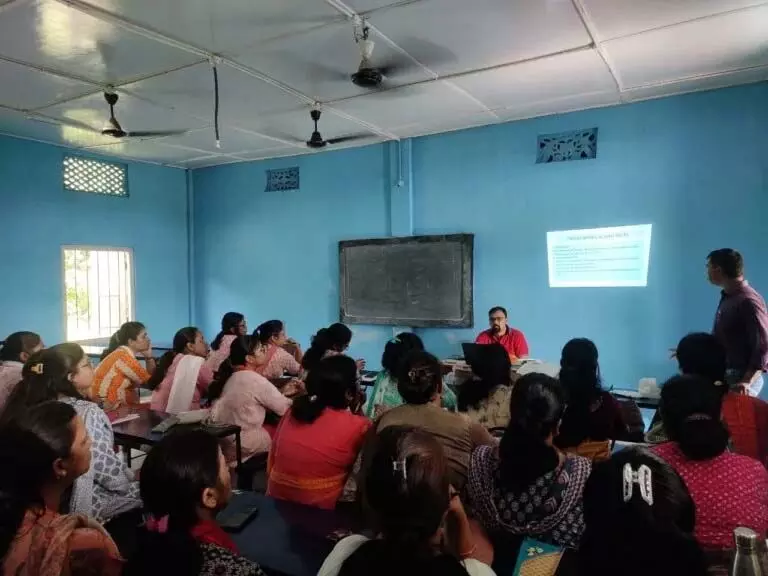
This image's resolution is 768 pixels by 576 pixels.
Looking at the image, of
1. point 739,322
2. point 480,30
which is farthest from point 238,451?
point 739,322

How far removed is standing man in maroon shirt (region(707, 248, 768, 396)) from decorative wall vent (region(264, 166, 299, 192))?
4.37 metres

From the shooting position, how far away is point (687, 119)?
4094 millimetres

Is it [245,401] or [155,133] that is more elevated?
[155,133]

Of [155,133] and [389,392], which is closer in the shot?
[389,392]

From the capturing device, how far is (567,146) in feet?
15.0

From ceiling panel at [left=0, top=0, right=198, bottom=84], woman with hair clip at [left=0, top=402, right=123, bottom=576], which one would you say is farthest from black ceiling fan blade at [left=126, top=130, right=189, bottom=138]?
woman with hair clip at [left=0, top=402, right=123, bottom=576]

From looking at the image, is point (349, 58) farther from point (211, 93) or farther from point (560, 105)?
point (560, 105)

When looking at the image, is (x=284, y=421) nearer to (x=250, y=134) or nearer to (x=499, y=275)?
(x=499, y=275)

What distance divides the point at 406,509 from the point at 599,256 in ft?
13.1

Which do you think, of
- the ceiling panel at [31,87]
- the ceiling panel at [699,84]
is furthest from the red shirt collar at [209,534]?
the ceiling panel at [699,84]

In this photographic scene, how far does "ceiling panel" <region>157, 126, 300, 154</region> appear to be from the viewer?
200 inches

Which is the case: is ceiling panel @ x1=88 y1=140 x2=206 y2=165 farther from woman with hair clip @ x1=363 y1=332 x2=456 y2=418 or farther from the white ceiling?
woman with hair clip @ x1=363 y1=332 x2=456 y2=418

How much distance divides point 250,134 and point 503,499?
453 centimetres

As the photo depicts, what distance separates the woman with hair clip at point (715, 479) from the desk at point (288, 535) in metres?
0.95
